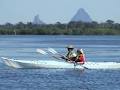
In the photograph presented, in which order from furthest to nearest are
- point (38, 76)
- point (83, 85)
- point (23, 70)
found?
point (23, 70) → point (38, 76) → point (83, 85)

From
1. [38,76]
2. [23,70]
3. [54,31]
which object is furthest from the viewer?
[54,31]

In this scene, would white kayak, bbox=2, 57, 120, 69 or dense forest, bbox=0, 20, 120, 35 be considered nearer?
white kayak, bbox=2, 57, 120, 69

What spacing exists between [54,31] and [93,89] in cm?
15177

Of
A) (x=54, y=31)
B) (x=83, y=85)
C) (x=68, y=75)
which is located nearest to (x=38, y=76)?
(x=68, y=75)

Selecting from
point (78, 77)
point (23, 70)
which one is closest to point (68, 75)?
point (78, 77)

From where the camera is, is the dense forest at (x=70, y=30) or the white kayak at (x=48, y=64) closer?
the white kayak at (x=48, y=64)

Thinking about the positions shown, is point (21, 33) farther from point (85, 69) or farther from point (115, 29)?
point (85, 69)

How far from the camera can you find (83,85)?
35594 mm

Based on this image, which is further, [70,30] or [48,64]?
[70,30]

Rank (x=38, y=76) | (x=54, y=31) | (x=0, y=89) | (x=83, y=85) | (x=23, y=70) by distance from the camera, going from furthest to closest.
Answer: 1. (x=54, y=31)
2. (x=23, y=70)
3. (x=38, y=76)
4. (x=83, y=85)
5. (x=0, y=89)

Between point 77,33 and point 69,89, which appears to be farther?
point 77,33

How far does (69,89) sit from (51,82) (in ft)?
9.82

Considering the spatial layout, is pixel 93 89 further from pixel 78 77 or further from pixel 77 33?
pixel 77 33

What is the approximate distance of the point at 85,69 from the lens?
44500 millimetres
